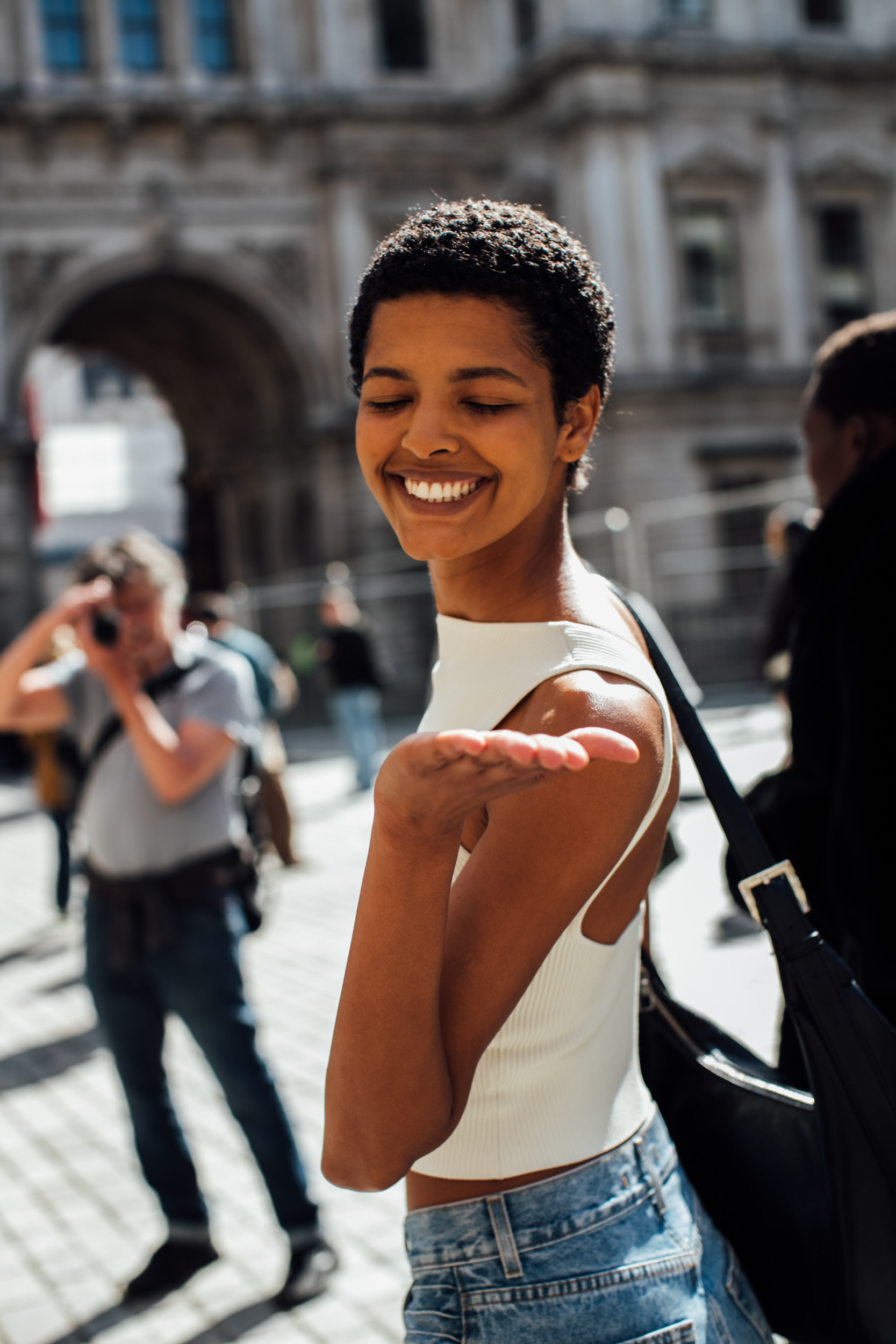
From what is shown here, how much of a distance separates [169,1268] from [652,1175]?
8.89ft

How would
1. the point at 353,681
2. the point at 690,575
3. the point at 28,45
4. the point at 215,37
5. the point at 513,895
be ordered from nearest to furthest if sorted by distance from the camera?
the point at 513,895
the point at 353,681
the point at 690,575
the point at 28,45
the point at 215,37

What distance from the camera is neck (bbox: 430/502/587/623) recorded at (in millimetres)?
1401

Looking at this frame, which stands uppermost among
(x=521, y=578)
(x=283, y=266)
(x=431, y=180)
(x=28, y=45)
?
(x=28, y=45)

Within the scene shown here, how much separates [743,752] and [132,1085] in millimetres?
3870

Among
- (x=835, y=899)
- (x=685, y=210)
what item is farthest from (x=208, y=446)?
(x=835, y=899)

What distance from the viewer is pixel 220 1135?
474cm

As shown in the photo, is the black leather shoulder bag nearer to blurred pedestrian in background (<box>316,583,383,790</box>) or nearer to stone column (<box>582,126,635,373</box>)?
blurred pedestrian in background (<box>316,583,383,790</box>)

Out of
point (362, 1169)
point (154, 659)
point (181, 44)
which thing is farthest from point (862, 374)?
point (181, 44)

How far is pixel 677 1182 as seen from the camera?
4.85 ft

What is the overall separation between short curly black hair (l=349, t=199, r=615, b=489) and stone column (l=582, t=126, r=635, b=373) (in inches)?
809

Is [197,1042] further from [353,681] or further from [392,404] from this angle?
[353,681]

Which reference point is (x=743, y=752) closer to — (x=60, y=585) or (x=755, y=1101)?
(x=755, y=1101)

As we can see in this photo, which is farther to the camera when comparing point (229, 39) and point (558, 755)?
point (229, 39)

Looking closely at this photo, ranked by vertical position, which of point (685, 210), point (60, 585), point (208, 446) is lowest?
point (60, 585)
